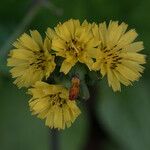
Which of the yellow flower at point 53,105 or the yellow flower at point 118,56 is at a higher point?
the yellow flower at point 118,56

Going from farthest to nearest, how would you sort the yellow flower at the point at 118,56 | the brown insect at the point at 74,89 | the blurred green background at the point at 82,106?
the blurred green background at the point at 82,106 → the yellow flower at the point at 118,56 → the brown insect at the point at 74,89

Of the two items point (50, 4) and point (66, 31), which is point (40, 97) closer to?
point (66, 31)

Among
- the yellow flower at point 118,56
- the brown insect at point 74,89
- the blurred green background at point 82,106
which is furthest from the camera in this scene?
the blurred green background at point 82,106

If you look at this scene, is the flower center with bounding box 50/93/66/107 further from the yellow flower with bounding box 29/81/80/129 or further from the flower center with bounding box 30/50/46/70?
the flower center with bounding box 30/50/46/70

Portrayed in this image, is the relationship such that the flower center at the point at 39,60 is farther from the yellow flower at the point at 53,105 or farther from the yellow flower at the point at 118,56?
the yellow flower at the point at 118,56

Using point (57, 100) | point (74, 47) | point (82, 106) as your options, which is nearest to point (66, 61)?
point (74, 47)

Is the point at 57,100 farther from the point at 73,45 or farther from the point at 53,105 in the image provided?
the point at 73,45

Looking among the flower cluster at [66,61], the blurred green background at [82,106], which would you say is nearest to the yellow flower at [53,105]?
the flower cluster at [66,61]
